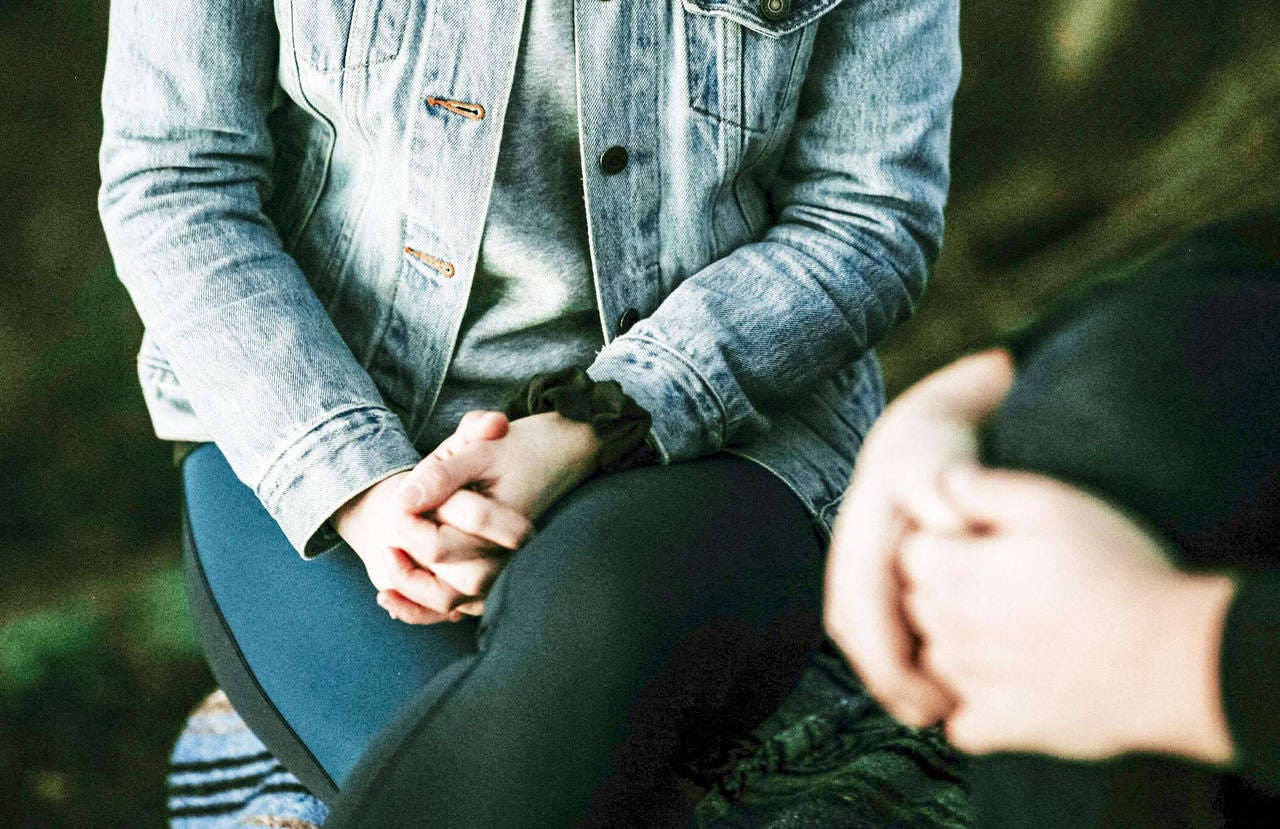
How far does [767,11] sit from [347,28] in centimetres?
19

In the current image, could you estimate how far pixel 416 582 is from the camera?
434mm

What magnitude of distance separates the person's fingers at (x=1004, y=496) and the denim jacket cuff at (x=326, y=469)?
31 centimetres

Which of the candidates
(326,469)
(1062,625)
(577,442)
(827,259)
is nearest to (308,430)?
(326,469)

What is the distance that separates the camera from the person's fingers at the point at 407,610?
0.45 m

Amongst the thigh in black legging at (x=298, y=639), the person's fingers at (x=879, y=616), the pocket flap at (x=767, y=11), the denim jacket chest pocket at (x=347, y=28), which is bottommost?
the thigh in black legging at (x=298, y=639)

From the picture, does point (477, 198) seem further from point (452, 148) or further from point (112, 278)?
point (112, 278)

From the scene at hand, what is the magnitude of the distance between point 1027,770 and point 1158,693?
4cm

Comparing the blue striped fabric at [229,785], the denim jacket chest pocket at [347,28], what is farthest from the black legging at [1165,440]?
the blue striped fabric at [229,785]

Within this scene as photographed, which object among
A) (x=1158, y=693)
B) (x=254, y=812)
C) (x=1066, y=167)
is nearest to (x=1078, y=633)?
(x=1158, y=693)

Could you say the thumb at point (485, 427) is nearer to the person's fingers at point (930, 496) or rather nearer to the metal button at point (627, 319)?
the metal button at point (627, 319)

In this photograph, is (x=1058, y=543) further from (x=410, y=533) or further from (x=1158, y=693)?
(x=410, y=533)

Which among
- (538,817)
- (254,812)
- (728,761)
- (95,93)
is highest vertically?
(95,93)

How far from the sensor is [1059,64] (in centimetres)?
52

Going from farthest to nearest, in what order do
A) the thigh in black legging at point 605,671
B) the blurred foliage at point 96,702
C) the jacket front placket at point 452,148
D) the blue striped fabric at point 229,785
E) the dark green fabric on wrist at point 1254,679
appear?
1. the blurred foliage at point 96,702
2. the blue striped fabric at point 229,785
3. the jacket front placket at point 452,148
4. the thigh in black legging at point 605,671
5. the dark green fabric on wrist at point 1254,679
